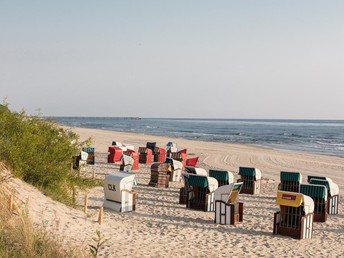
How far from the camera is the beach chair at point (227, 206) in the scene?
1058cm

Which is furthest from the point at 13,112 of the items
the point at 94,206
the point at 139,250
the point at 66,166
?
the point at 139,250

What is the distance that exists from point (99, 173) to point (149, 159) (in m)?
4.83

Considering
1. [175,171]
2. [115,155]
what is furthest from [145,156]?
[175,171]

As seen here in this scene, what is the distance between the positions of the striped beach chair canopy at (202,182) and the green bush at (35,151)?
3.47 meters

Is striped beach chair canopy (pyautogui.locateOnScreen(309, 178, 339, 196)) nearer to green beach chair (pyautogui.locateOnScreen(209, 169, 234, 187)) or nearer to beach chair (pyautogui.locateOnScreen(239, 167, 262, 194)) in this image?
beach chair (pyautogui.locateOnScreen(239, 167, 262, 194))

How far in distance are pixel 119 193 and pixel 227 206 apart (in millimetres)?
2821

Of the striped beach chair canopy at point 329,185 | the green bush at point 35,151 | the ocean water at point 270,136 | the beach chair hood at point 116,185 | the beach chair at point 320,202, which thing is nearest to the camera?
the green bush at point 35,151

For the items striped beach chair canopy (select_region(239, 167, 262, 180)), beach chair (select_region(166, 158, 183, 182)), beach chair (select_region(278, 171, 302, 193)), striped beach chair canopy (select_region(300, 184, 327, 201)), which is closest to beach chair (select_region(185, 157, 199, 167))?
beach chair (select_region(166, 158, 183, 182))

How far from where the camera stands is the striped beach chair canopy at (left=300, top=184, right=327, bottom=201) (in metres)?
11.5

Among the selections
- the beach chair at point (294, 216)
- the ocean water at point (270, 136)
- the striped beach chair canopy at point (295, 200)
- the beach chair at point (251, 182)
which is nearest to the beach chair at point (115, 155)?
the ocean water at point (270, 136)

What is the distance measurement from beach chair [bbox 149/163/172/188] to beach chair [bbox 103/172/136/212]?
3.92m

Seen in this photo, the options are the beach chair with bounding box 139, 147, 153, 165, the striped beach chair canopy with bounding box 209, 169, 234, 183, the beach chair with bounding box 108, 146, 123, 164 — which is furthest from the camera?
the beach chair with bounding box 139, 147, 153, 165

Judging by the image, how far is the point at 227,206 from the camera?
34.8ft

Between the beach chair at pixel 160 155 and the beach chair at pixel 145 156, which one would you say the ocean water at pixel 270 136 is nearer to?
the beach chair at pixel 145 156
